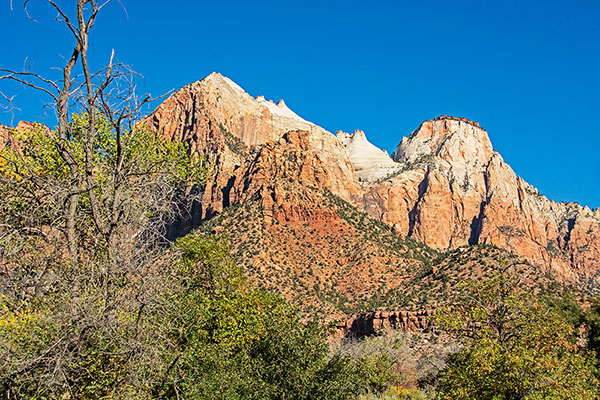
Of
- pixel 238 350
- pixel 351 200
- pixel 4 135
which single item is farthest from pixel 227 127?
pixel 4 135

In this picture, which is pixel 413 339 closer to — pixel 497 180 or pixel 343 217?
pixel 343 217

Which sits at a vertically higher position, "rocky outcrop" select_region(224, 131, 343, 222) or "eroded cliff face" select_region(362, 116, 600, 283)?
"eroded cliff face" select_region(362, 116, 600, 283)

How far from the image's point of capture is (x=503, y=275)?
1844 centimetres

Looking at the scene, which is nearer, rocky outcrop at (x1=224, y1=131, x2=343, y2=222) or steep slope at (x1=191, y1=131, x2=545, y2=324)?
steep slope at (x1=191, y1=131, x2=545, y2=324)

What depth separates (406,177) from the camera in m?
151

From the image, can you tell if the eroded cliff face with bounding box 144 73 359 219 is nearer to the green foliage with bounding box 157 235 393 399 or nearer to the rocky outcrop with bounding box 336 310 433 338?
the rocky outcrop with bounding box 336 310 433 338

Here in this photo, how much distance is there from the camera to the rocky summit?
75.4 metres

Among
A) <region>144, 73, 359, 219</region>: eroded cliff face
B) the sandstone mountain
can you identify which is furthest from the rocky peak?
<region>144, 73, 359, 219</region>: eroded cliff face

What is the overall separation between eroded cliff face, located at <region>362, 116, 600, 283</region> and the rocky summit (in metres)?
0.39

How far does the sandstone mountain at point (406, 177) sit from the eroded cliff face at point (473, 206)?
34 centimetres

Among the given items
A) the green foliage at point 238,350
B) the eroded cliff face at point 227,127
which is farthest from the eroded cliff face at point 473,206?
the green foliage at point 238,350

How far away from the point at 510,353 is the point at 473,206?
144 meters

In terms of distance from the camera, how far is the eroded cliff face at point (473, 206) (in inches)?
5571

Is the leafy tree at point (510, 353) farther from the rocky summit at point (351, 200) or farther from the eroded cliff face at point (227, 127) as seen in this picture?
the eroded cliff face at point (227, 127)
